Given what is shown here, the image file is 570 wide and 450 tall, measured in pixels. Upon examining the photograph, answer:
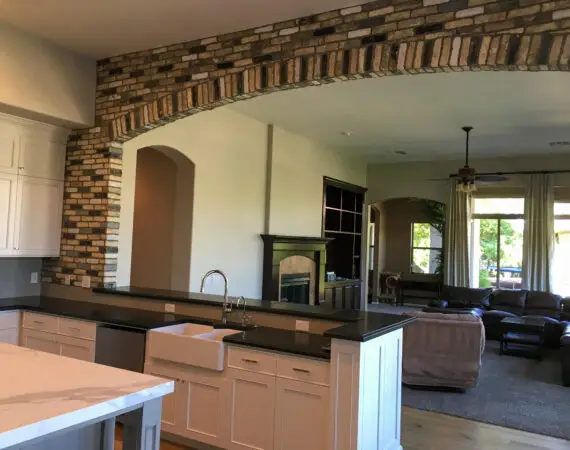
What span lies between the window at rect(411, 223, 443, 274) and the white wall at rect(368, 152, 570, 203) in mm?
2820

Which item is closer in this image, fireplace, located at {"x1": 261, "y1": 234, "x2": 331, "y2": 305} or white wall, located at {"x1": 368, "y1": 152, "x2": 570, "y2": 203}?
fireplace, located at {"x1": 261, "y1": 234, "x2": 331, "y2": 305}

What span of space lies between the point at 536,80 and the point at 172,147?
4.09 metres

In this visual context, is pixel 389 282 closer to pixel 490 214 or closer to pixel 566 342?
pixel 490 214

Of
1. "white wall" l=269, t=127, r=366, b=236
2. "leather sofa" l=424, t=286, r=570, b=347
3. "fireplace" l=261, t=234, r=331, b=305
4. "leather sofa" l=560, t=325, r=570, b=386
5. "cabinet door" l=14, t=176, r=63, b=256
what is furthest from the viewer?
"leather sofa" l=424, t=286, r=570, b=347

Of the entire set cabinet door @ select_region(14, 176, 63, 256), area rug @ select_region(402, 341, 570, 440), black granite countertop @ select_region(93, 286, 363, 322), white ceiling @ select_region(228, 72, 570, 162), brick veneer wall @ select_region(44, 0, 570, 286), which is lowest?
area rug @ select_region(402, 341, 570, 440)

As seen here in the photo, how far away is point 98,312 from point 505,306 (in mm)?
7503

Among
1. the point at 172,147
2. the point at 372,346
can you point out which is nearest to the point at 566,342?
the point at 372,346

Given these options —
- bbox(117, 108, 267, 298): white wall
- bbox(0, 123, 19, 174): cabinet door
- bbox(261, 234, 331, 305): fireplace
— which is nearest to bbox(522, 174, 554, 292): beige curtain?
bbox(261, 234, 331, 305): fireplace

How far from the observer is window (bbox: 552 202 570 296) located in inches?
396

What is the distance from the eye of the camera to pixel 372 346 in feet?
10.7

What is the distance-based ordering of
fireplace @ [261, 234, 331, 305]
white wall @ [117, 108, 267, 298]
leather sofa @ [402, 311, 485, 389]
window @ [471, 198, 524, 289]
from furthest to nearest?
window @ [471, 198, 524, 289] → fireplace @ [261, 234, 331, 305] → white wall @ [117, 108, 267, 298] → leather sofa @ [402, 311, 485, 389]

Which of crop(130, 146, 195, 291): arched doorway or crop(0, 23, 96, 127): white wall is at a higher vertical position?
crop(0, 23, 96, 127): white wall

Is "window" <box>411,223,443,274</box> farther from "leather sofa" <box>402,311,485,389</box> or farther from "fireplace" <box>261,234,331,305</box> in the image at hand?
"leather sofa" <box>402,311,485,389</box>

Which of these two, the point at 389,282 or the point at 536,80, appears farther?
the point at 389,282
